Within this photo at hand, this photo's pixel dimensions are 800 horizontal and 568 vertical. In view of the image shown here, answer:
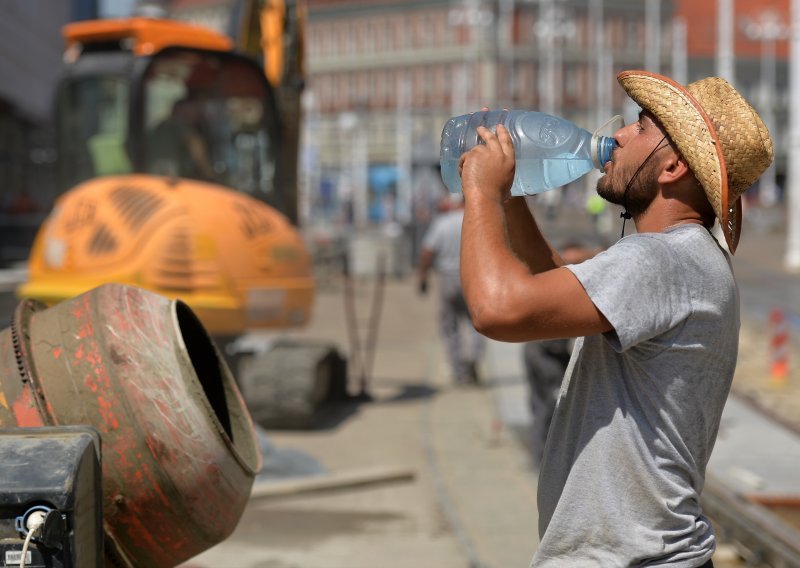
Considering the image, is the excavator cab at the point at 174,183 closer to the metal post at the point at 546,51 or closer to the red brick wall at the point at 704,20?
the metal post at the point at 546,51

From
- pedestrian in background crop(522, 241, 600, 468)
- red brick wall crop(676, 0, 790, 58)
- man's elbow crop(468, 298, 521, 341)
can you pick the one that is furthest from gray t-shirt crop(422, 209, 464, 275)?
red brick wall crop(676, 0, 790, 58)

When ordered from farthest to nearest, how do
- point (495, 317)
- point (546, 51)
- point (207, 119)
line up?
point (546, 51)
point (207, 119)
point (495, 317)

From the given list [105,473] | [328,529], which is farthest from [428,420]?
[105,473]

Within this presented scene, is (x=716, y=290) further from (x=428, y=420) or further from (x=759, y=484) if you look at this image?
(x=428, y=420)

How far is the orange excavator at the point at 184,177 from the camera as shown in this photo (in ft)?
29.9

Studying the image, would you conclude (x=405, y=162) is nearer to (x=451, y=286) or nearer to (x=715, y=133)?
(x=451, y=286)

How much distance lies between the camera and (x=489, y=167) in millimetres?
2688

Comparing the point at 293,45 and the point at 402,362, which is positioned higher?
the point at 293,45

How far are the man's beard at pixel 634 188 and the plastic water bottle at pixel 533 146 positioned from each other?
0.08 meters

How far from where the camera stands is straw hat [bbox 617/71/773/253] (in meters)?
2.70

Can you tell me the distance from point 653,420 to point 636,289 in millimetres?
307

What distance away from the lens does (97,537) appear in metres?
2.84

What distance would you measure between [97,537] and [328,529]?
460 cm

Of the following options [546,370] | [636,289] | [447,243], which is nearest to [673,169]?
[636,289]
